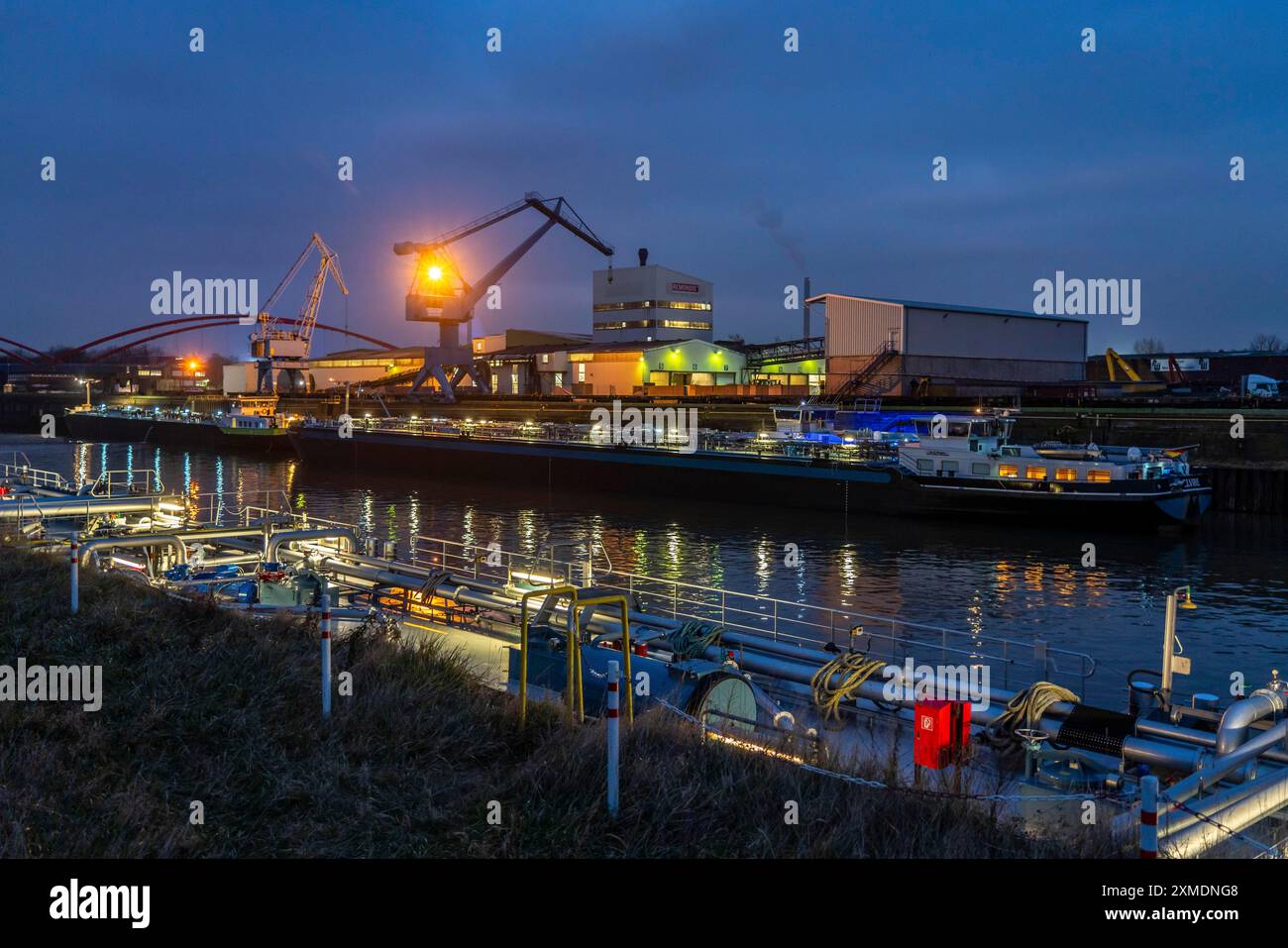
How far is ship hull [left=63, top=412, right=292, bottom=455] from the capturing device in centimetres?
7462

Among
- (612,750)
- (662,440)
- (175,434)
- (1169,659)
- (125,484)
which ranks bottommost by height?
(1169,659)

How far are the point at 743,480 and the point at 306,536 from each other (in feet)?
90.5

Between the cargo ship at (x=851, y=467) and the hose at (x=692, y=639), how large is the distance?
26773mm

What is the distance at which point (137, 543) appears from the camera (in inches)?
638

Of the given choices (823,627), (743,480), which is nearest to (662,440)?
(743,480)

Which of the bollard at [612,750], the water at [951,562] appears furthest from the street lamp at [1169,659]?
the bollard at [612,750]

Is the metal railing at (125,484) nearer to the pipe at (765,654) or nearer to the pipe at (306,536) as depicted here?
the pipe at (306,536)

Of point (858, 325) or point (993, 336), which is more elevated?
point (858, 325)

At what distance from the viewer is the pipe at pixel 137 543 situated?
49.6ft

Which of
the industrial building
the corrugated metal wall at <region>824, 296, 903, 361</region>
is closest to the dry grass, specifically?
the corrugated metal wall at <region>824, 296, 903, 361</region>

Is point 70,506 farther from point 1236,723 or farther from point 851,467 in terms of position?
point 851,467
